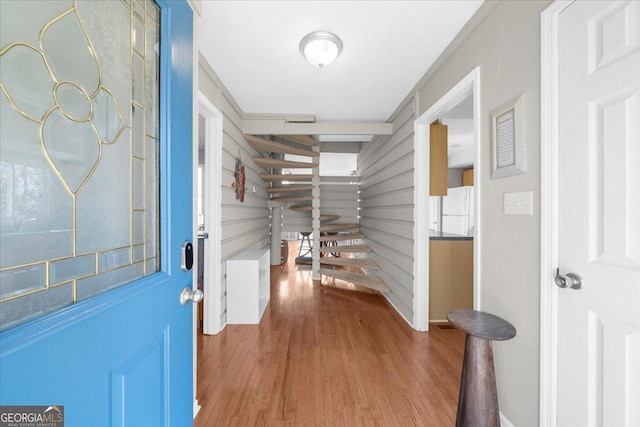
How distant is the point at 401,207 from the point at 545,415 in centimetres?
218

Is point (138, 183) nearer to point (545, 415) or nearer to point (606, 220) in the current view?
point (606, 220)

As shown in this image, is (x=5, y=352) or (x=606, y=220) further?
(x=606, y=220)

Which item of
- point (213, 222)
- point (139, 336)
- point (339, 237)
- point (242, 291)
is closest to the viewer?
point (139, 336)

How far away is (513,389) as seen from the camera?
1.44 meters

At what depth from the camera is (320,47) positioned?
6.50ft

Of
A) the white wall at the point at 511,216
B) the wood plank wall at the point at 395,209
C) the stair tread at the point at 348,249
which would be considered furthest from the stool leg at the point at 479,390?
the stair tread at the point at 348,249

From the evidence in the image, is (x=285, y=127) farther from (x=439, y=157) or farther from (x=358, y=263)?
(x=358, y=263)

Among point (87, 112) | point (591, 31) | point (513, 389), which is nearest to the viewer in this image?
point (87, 112)

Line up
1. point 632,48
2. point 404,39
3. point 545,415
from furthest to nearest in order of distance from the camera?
point 404,39 < point 545,415 < point 632,48

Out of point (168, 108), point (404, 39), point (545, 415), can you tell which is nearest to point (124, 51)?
point (168, 108)

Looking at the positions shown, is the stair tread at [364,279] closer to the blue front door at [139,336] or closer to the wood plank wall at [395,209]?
the wood plank wall at [395,209]

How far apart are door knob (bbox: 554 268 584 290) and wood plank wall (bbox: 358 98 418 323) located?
1.67m

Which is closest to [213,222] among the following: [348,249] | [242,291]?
[242,291]

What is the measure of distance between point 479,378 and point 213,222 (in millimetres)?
2431
